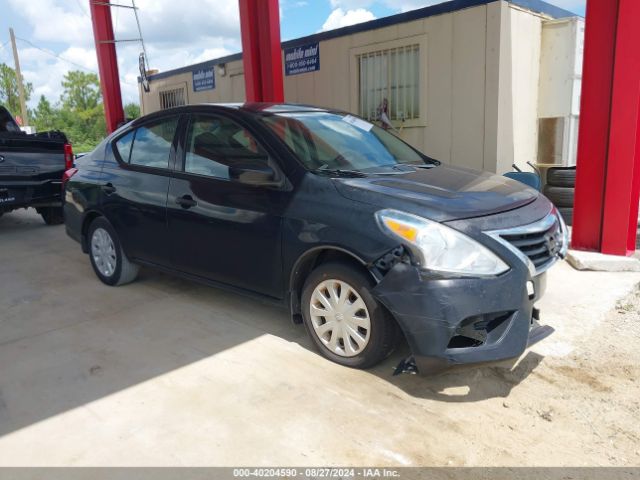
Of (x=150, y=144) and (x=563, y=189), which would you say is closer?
(x=150, y=144)

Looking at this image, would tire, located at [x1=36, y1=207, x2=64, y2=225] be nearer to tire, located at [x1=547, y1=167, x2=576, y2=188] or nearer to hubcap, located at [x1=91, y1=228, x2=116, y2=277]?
hubcap, located at [x1=91, y1=228, x2=116, y2=277]

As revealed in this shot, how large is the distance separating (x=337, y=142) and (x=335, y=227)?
1.01 meters

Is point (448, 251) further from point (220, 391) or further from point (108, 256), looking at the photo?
point (108, 256)

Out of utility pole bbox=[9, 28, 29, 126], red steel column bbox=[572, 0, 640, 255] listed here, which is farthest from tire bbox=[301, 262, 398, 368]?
utility pole bbox=[9, 28, 29, 126]

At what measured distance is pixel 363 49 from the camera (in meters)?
9.25

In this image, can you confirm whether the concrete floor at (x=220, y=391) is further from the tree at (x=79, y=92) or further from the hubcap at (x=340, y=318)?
the tree at (x=79, y=92)

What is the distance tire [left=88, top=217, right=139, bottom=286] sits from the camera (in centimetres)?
494

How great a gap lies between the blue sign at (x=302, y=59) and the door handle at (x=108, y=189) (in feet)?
20.3

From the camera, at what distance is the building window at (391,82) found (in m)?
8.72

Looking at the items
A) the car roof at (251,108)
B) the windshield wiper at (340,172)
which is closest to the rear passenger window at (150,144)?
the car roof at (251,108)

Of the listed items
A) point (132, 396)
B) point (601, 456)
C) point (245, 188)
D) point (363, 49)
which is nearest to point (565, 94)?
point (363, 49)

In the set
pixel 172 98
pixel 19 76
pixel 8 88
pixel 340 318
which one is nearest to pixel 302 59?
pixel 172 98

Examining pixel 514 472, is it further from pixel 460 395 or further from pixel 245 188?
pixel 245 188

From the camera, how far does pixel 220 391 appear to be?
10.3ft
